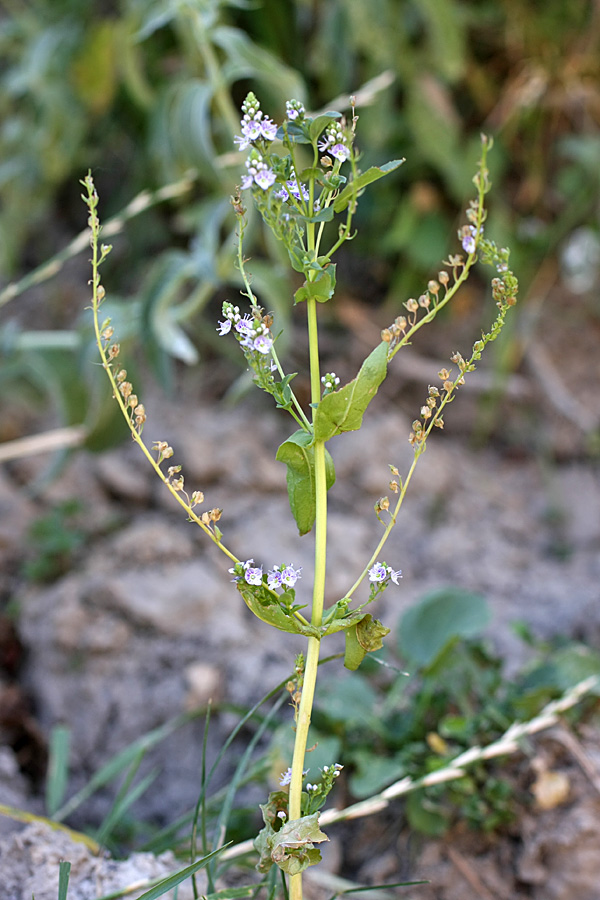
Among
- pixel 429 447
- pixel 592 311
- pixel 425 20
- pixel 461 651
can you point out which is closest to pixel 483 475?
pixel 429 447

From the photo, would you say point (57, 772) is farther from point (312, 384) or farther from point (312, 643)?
point (312, 384)

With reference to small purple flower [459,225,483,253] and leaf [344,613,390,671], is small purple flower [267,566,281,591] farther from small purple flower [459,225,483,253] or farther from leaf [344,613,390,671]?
small purple flower [459,225,483,253]

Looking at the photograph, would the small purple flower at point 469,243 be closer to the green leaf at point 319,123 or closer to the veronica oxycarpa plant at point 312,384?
the veronica oxycarpa plant at point 312,384

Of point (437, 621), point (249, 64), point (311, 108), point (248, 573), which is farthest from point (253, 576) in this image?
point (311, 108)

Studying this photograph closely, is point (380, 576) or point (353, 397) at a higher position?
point (353, 397)

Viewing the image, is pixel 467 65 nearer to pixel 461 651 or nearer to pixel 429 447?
pixel 429 447

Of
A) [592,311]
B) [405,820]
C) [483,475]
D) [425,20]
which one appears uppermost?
[425,20]

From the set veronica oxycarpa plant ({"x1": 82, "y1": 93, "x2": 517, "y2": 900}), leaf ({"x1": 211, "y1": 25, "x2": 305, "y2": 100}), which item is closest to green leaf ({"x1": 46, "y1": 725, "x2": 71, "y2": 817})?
veronica oxycarpa plant ({"x1": 82, "y1": 93, "x2": 517, "y2": 900})
